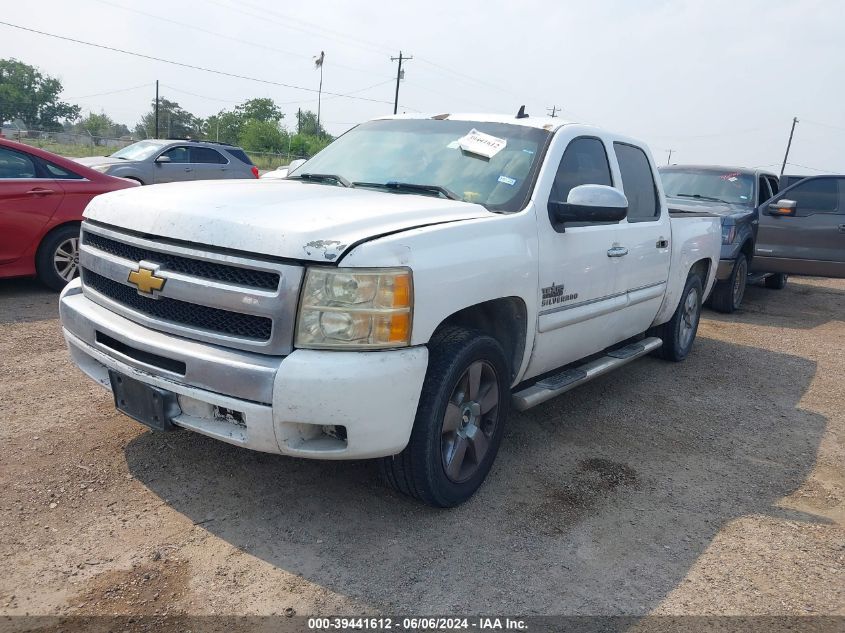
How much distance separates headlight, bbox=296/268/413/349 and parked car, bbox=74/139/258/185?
1148cm

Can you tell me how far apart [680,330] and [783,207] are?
393 cm

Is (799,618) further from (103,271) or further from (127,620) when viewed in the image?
(103,271)

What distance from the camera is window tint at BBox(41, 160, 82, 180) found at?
258 inches

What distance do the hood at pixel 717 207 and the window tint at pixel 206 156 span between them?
30.9 feet

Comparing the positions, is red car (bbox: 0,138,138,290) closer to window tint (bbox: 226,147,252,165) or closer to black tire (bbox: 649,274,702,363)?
black tire (bbox: 649,274,702,363)

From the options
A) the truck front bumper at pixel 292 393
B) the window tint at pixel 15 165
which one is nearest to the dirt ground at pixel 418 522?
the truck front bumper at pixel 292 393

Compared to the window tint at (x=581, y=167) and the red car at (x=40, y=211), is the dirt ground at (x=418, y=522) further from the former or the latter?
the red car at (x=40, y=211)

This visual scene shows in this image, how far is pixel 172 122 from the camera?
59938 mm

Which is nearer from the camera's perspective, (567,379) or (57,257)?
(567,379)

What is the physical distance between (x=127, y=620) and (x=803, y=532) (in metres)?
2.96

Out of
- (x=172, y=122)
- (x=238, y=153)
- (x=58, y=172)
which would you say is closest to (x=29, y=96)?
(x=172, y=122)

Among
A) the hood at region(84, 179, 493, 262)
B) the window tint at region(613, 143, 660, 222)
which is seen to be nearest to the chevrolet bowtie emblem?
the hood at region(84, 179, 493, 262)

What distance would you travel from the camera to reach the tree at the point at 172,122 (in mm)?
58553

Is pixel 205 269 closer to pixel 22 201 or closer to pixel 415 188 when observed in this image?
pixel 415 188
